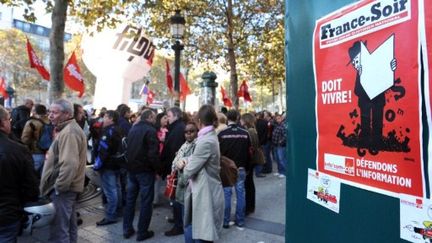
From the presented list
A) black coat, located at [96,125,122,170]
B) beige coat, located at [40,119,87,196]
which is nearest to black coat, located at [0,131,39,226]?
beige coat, located at [40,119,87,196]

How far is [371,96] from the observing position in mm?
1502

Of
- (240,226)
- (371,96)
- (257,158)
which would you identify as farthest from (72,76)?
(371,96)

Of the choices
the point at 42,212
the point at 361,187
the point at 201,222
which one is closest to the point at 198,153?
the point at 201,222

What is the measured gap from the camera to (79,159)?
14.6 ft

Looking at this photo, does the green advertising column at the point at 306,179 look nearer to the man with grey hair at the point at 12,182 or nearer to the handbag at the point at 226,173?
the man with grey hair at the point at 12,182

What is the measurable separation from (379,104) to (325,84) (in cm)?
33

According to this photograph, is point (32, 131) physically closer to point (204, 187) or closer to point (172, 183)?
point (172, 183)

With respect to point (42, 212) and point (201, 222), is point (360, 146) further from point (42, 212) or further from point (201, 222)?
point (42, 212)

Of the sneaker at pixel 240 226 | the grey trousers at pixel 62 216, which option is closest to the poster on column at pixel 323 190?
the grey trousers at pixel 62 216

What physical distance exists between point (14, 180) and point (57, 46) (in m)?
6.26

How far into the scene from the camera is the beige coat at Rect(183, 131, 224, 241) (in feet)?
13.3

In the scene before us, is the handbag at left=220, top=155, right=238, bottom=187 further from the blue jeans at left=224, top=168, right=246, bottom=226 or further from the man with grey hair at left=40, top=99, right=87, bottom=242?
the man with grey hair at left=40, top=99, right=87, bottom=242

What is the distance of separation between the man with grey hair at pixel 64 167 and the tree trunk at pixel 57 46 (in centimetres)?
478

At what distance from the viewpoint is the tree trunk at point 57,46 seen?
8.77m
